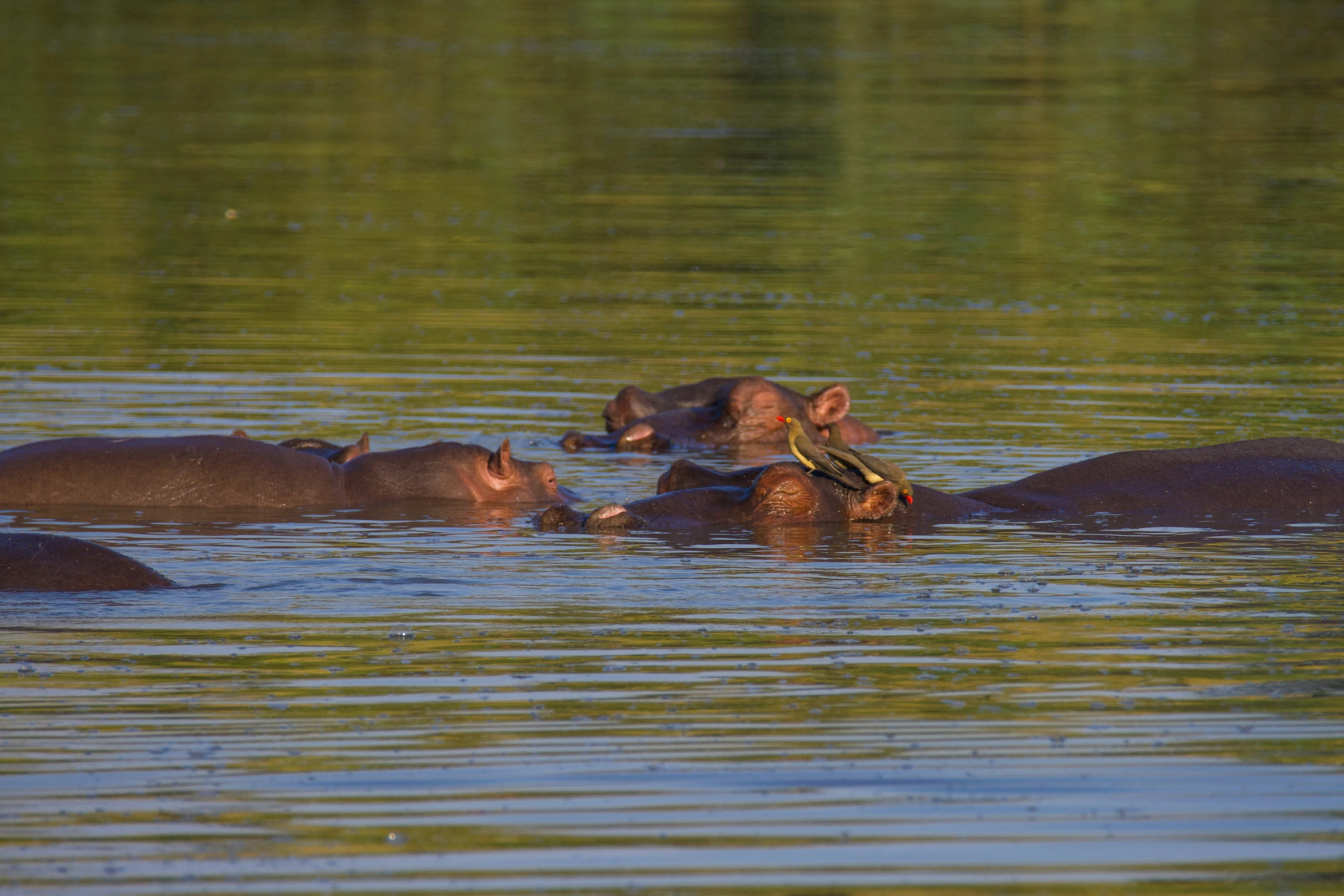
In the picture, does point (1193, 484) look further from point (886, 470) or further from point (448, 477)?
point (448, 477)

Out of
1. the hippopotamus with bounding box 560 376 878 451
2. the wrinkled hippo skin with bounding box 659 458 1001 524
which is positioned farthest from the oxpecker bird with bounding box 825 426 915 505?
the hippopotamus with bounding box 560 376 878 451

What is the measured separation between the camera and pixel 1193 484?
34.9 ft

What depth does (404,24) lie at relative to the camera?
52.7 metres

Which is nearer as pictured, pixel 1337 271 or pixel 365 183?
pixel 1337 271

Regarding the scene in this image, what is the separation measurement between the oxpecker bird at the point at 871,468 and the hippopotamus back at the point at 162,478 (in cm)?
252

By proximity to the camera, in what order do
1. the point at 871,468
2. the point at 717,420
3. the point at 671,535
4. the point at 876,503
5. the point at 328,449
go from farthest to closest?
the point at 717,420
the point at 328,449
the point at 876,503
the point at 871,468
the point at 671,535

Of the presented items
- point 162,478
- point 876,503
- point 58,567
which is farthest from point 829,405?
point 58,567

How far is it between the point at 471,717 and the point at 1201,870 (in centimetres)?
232

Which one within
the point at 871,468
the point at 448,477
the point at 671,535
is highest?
the point at 871,468

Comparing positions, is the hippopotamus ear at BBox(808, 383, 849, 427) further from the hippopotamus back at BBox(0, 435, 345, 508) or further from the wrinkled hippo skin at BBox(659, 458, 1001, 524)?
the hippopotamus back at BBox(0, 435, 345, 508)

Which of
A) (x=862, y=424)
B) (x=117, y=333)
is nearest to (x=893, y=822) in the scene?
(x=862, y=424)

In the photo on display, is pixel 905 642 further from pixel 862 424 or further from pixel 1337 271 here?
pixel 1337 271

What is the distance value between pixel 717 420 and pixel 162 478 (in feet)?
13.2

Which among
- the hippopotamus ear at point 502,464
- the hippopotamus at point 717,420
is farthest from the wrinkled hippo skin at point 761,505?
the hippopotamus at point 717,420
